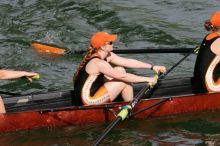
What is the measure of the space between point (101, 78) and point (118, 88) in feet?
1.23

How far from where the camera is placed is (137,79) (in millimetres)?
10219

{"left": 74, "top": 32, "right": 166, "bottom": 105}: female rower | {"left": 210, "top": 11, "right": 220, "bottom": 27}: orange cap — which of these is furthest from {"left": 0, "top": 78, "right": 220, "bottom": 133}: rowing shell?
{"left": 210, "top": 11, "right": 220, "bottom": 27}: orange cap

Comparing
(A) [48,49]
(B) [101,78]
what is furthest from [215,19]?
(A) [48,49]

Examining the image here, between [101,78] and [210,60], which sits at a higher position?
[210,60]

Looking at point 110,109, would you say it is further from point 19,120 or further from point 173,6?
point 173,6

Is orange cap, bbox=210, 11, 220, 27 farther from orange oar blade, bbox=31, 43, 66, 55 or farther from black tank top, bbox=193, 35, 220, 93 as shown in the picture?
orange oar blade, bbox=31, 43, 66, 55

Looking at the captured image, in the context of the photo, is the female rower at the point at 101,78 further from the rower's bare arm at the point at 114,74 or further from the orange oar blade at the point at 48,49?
the orange oar blade at the point at 48,49

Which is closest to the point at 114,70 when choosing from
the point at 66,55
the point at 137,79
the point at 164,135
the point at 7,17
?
the point at 137,79

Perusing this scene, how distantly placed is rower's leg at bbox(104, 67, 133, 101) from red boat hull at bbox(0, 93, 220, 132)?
0.42 m

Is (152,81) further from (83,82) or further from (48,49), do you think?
(48,49)

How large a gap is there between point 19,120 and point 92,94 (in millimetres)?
1443

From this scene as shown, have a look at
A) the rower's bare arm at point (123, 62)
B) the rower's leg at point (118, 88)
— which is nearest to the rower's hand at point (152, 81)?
the rower's leg at point (118, 88)

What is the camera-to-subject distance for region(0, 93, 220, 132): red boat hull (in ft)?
32.4

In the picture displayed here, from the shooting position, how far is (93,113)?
1020 centimetres
